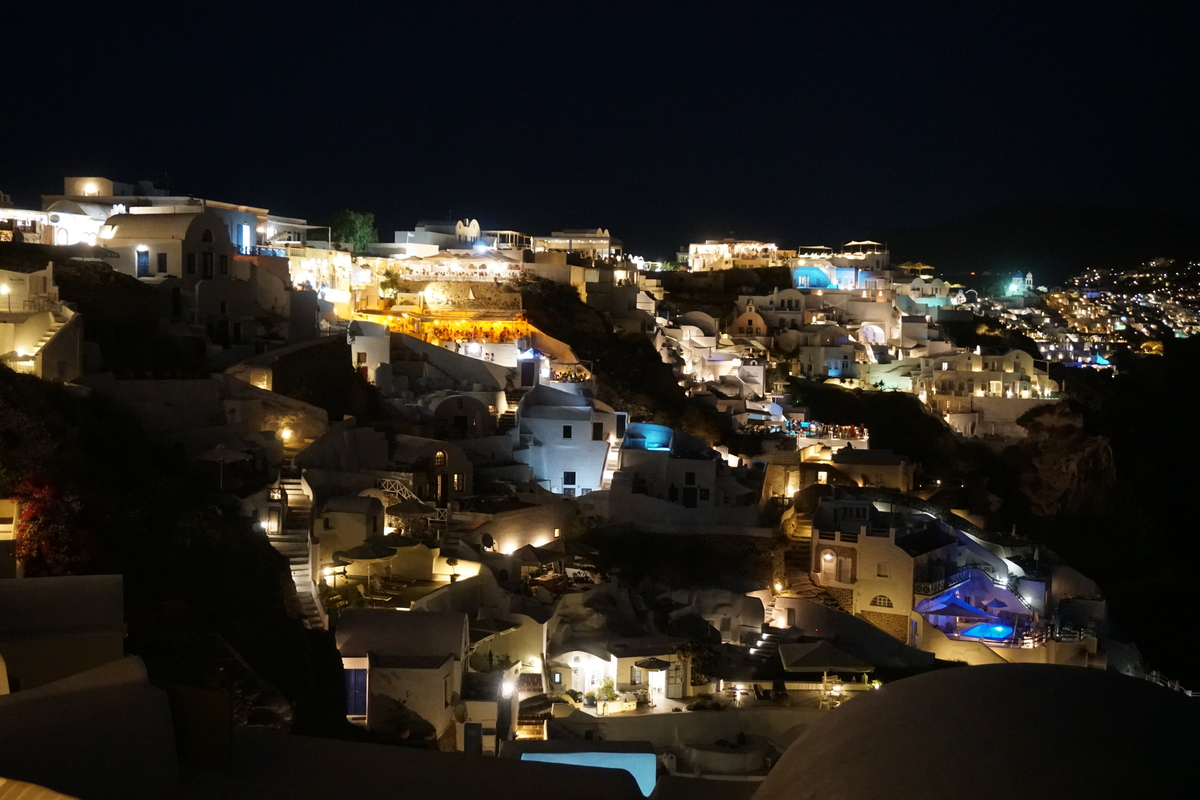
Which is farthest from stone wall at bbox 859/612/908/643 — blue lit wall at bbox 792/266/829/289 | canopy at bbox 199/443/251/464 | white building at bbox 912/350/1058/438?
blue lit wall at bbox 792/266/829/289

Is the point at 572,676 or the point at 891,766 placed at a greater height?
the point at 891,766

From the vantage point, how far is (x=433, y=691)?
14.4 meters

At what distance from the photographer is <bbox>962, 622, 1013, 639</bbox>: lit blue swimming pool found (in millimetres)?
25688

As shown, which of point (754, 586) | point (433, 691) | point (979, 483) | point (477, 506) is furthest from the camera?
point (979, 483)

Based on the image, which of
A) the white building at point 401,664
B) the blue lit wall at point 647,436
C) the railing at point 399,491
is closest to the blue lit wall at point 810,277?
the blue lit wall at point 647,436

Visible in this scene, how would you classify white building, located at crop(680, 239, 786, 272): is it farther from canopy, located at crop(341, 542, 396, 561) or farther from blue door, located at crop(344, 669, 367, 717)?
blue door, located at crop(344, 669, 367, 717)

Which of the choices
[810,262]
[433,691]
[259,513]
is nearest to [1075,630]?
[433,691]

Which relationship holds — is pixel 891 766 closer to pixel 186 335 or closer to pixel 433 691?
pixel 433 691

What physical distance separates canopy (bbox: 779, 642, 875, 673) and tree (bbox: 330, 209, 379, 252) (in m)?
34.6

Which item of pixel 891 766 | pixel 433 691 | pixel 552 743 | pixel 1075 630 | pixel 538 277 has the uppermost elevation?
pixel 538 277

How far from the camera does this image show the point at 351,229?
160ft

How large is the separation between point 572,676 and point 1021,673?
14438mm

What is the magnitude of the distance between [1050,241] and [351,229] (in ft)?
450

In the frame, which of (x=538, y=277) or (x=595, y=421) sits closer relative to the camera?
(x=595, y=421)
